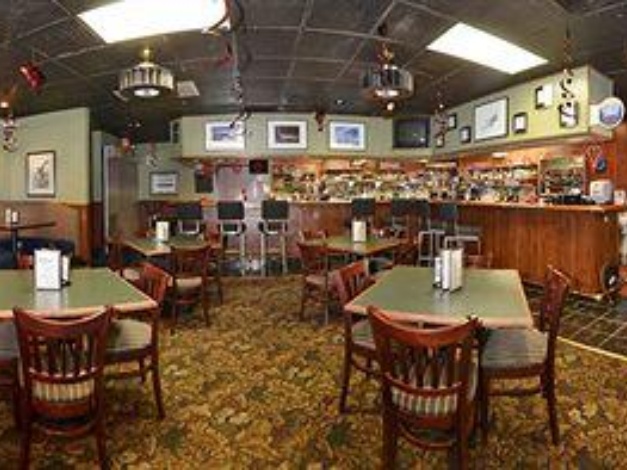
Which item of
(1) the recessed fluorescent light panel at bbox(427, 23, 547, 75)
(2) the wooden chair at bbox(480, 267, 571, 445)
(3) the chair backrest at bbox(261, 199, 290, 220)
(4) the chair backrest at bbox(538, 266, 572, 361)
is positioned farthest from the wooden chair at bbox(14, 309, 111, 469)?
(3) the chair backrest at bbox(261, 199, 290, 220)

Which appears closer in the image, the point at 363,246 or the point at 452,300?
the point at 452,300

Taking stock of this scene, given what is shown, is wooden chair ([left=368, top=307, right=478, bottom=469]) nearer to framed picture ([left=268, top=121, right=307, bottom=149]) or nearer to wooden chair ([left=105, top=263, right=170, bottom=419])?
wooden chair ([left=105, top=263, right=170, bottom=419])

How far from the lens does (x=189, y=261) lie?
5254 millimetres

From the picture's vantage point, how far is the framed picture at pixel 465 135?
9.19 meters

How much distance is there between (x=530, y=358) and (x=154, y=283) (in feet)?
7.73

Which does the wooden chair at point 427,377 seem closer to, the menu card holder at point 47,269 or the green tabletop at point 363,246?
the menu card holder at point 47,269

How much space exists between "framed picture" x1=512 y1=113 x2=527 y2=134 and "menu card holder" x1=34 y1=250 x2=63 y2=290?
6953 mm

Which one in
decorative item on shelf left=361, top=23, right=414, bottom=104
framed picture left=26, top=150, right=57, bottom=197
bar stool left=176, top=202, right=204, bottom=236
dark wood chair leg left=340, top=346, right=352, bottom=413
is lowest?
dark wood chair leg left=340, top=346, right=352, bottom=413

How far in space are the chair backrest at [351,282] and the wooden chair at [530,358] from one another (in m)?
0.89

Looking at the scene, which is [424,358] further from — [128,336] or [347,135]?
[347,135]

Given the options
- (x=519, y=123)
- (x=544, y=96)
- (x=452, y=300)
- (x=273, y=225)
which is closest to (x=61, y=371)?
(x=452, y=300)

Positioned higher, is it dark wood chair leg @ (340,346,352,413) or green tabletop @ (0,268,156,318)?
green tabletop @ (0,268,156,318)

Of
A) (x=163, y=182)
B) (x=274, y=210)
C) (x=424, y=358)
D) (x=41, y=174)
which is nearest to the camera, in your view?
(x=424, y=358)

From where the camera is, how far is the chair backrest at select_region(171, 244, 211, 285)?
502 centimetres
